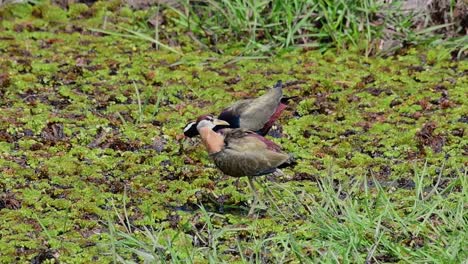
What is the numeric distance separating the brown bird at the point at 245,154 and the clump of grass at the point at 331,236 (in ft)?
0.64

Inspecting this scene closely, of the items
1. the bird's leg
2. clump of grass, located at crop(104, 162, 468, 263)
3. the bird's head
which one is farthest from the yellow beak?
clump of grass, located at crop(104, 162, 468, 263)

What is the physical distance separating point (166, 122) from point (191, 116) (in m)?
0.21

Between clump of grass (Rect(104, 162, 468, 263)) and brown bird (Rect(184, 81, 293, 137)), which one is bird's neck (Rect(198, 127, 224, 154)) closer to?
brown bird (Rect(184, 81, 293, 137))

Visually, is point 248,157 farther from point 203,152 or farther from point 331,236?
point 203,152

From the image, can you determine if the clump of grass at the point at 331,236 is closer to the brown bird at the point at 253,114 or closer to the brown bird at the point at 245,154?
the brown bird at the point at 245,154

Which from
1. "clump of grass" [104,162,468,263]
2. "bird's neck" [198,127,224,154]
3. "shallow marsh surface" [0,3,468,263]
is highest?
"bird's neck" [198,127,224,154]

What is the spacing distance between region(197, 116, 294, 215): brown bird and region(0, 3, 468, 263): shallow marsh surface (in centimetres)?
17

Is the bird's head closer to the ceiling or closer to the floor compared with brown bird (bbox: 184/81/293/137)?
closer to the ceiling

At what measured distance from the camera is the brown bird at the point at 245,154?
256 inches

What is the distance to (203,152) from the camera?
7.83 metres

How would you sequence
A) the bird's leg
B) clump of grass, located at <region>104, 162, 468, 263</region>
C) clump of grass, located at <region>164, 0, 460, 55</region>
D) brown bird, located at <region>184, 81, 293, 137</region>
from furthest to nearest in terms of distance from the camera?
1. clump of grass, located at <region>164, 0, 460, 55</region>
2. brown bird, located at <region>184, 81, 293, 137</region>
3. the bird's leg
4. clump of grass, located at <region>104, 162, 468, 263</region>

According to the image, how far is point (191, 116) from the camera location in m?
8.50

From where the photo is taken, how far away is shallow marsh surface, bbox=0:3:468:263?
19.5 ft

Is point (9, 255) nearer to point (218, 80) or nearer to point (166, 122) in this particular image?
point (166, 122)
